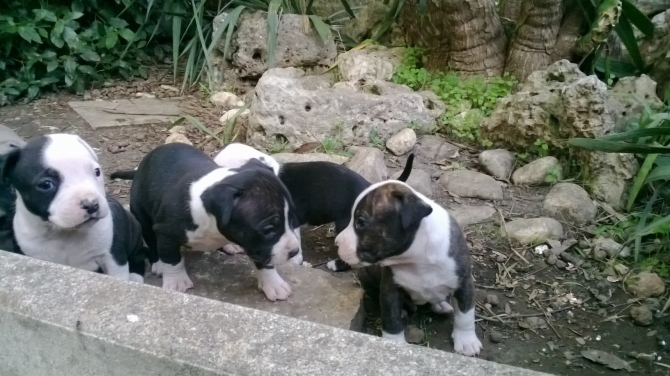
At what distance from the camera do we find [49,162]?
117 inches

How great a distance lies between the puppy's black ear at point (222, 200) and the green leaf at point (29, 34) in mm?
4603

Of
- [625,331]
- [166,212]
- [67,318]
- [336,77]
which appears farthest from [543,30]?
[67,318]

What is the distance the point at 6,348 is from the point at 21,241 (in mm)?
1088

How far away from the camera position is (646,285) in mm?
3893

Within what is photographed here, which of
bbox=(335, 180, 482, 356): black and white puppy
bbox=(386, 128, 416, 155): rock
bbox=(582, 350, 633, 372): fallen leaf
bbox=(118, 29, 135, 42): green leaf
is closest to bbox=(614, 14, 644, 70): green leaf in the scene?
bbox=(386, 128, 416, 155): rock

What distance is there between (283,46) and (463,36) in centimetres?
192

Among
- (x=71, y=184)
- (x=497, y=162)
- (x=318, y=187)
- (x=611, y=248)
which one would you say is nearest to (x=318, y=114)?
(x=318, y=187)

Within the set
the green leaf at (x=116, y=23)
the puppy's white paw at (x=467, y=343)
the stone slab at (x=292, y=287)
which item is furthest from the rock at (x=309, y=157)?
the green leaf at (x=116, y=23)

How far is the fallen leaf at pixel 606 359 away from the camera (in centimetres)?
330

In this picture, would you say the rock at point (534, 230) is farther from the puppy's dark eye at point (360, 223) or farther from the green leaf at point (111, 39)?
the green leaf at point (111, 39)

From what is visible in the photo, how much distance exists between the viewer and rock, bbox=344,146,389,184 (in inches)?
195

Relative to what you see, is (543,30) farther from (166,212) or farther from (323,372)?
(323,372)

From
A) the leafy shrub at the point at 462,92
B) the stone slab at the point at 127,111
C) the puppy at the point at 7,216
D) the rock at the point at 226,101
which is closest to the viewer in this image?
the puppy at the point at 7,216

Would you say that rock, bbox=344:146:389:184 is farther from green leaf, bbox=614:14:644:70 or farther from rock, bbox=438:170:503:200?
green leaf, bbox=614:14:644:70
